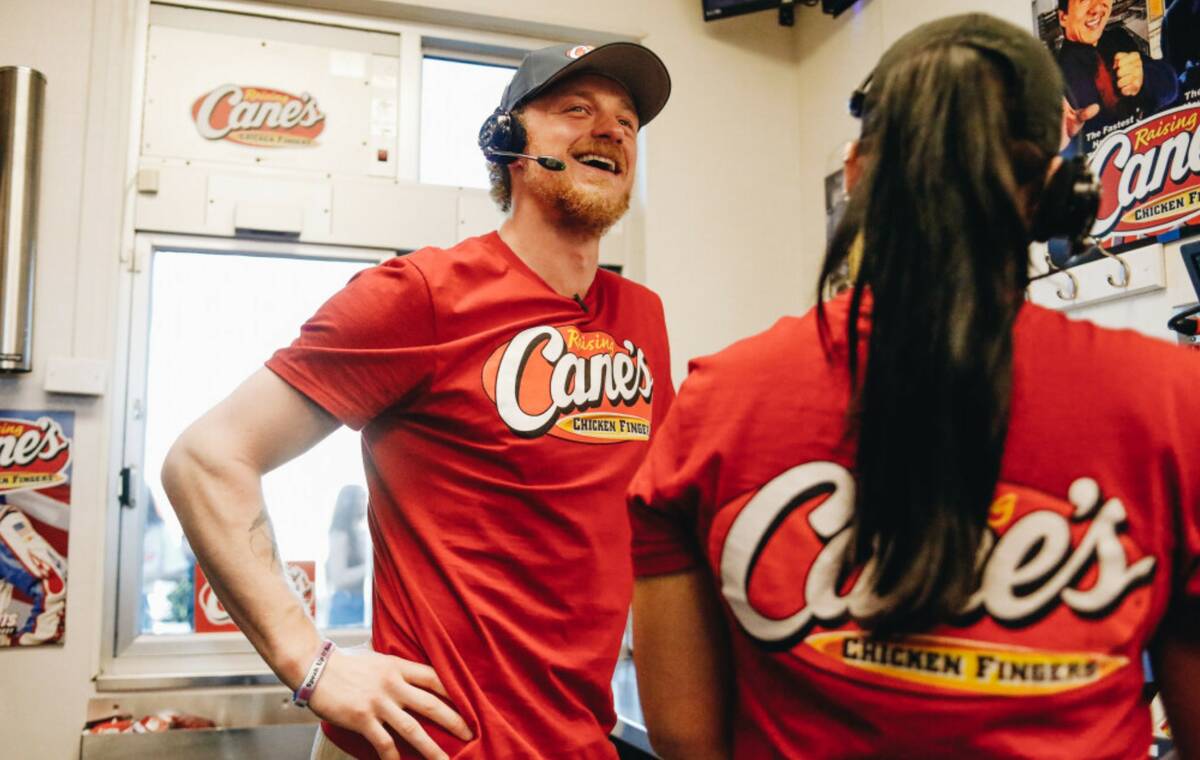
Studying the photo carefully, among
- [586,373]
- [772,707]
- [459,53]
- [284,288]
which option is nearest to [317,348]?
[586,373]

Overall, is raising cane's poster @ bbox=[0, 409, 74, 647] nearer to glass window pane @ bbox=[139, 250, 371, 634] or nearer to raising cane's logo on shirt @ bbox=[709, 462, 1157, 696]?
glass window pane @ bbox=[139, 250, 371, 634]

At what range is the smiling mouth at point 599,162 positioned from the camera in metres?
1.31

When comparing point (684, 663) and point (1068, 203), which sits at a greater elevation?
point (1068, 203)

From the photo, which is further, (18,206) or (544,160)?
(18,206)

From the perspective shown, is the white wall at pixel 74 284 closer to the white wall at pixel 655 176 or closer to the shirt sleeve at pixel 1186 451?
the white wall at pixel 655 176

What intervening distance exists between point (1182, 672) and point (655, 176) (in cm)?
242

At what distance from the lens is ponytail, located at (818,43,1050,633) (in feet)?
1.79

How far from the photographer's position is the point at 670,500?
64cm

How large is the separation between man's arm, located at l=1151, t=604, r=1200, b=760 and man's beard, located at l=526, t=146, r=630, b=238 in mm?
869

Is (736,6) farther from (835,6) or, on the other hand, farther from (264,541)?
(264,541)

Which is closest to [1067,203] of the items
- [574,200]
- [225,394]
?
[574,200]

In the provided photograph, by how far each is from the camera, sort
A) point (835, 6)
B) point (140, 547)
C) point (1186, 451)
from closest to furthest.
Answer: point (1186, 451), point (140, 547), point (835, 6)

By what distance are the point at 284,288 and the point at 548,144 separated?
1605mm

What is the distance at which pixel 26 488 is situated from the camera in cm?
234
